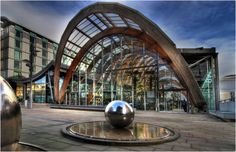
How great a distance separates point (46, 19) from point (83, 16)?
7961mm

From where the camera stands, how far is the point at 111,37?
94.0 feet

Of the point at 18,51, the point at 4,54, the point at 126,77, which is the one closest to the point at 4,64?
the point at 4,54

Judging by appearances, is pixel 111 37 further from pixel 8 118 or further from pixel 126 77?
pixel 8 118

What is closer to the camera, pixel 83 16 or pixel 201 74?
pixel 201 74

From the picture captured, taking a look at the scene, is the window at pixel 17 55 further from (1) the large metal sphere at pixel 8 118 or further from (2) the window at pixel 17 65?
(1) the large metal sphere at pixel 8 118

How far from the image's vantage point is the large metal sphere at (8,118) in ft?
12.4

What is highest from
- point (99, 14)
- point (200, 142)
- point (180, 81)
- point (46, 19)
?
point (99, 14)

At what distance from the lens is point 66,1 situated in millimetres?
17516

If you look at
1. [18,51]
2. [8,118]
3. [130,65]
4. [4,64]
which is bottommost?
[8,118]

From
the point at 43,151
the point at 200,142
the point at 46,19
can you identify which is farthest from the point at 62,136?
the point at 46,19

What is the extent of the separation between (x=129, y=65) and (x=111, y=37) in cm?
533

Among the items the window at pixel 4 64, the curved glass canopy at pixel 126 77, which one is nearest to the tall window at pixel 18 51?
the window at pixel 4 64

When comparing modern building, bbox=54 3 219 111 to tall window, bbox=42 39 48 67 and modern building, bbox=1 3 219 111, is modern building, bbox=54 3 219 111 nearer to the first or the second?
modern building, bbox=1 3 219 111

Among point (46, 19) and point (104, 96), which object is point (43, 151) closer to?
point (46, 19)
